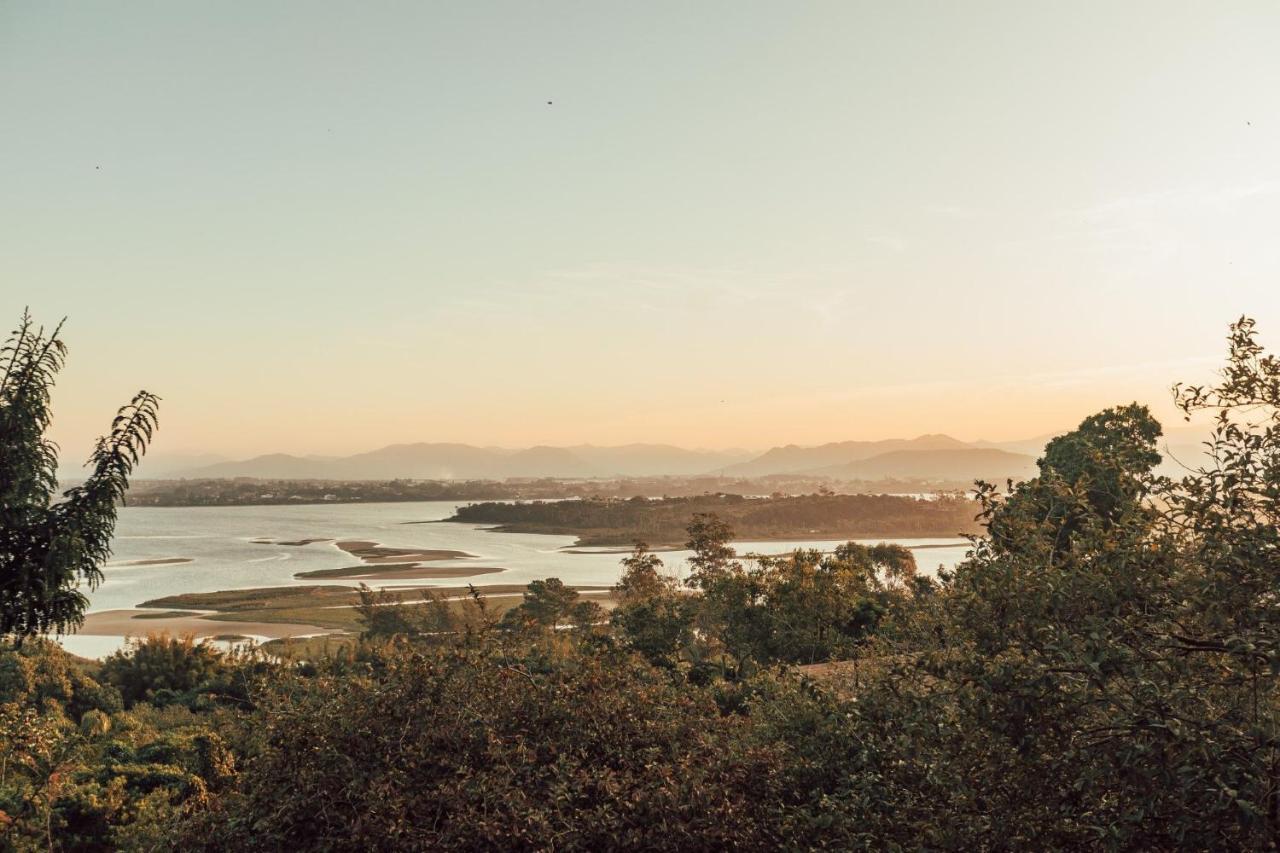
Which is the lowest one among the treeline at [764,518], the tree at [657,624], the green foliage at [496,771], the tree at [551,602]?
the treeline at [764,518]

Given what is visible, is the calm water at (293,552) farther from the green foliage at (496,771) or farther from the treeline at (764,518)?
the green foliage at (496,771)

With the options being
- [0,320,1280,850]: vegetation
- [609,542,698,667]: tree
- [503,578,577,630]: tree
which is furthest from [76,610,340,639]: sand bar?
[0,320,1280,850]: vegetation

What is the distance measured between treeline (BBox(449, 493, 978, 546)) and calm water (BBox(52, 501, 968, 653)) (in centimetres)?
618

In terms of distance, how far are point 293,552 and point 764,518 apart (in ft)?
198

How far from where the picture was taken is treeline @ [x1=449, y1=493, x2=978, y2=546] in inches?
4286

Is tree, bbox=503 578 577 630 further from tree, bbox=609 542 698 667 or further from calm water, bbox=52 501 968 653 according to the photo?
calm water, bbox=52 501 968 653

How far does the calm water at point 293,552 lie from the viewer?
206 ft

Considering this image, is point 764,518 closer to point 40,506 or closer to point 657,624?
point 657,624

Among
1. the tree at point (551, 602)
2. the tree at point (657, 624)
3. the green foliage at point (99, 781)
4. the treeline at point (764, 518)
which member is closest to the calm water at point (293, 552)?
the treeline at point (764, 518)

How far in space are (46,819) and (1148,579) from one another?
13.2 metres

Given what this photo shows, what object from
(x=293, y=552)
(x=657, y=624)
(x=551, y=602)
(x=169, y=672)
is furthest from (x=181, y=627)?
(x=293, y=552)

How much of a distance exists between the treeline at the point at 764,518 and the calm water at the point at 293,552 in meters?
6.18

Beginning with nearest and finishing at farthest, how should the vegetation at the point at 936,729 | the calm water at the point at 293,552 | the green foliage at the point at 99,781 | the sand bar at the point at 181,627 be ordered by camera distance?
the vegetation at the point at 936,729
the green foliage at the point at 99,781
the sand bar at the point at 181,627
the calm water at the point at 293,552

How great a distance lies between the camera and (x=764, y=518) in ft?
380
